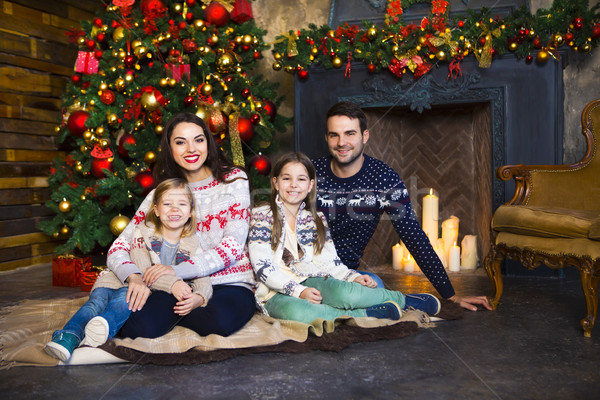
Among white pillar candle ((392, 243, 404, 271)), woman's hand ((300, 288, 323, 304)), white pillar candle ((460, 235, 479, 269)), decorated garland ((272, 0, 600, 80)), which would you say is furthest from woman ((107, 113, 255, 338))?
white pillar candle ((460, 235, 479, 269))

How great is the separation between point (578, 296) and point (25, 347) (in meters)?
2.82

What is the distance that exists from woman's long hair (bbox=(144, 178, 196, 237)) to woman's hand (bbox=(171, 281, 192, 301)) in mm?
299

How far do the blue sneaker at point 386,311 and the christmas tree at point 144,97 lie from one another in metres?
1.61

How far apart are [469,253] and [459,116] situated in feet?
3.63

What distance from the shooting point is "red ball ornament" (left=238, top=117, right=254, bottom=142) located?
147 inches

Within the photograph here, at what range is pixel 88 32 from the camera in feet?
13.0

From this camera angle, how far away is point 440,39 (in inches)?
142

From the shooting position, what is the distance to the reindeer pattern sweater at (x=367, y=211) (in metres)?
2.65

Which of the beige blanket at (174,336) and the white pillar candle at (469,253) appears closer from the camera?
the beige blanket at (174,336)

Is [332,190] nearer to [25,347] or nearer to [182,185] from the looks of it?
[182,185]

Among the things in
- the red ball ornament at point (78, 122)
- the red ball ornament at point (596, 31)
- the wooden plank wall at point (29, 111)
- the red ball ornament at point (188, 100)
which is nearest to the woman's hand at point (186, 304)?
the red ball ornament at point (188, 100)

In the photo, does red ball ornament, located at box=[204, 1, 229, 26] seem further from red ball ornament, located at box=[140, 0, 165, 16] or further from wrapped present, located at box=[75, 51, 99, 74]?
wrapped present, located at box=[75, 51, 99, 74]

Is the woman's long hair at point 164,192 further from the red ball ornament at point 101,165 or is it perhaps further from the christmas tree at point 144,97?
the red ball ornament at point 101,165

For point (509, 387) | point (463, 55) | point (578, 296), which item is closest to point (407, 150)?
point (463, 55)
